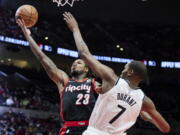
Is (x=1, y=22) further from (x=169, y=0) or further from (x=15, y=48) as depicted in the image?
(x=169, y=0)

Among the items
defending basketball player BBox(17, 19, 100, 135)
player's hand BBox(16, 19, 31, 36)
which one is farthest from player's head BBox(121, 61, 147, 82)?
player's hand BBox(16, 19, 31, 36)

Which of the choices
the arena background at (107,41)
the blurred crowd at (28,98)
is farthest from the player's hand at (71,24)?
the arena background at (107,41)

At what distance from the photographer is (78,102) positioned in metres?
4.78

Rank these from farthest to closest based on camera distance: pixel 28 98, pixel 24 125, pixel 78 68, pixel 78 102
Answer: pixel 28 98
pixel 24 125
pixel 78 68
pixel 78 102

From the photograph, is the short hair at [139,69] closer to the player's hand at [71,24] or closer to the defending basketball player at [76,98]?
the player's hand at [71,24]

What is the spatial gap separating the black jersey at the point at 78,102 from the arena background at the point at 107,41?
18.8 metres

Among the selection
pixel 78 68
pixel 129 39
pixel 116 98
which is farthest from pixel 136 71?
pixel 129 39

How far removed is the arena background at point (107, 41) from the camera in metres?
24.2

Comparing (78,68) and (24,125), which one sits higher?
(78,68)

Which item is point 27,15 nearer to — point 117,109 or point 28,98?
point 117,109

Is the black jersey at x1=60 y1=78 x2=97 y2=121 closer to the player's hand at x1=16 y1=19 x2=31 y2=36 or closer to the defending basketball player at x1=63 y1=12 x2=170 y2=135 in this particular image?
→ the player's hand at x1=16 y1=19 x2=31 y2=36

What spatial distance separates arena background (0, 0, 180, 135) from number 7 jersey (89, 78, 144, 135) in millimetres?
20058

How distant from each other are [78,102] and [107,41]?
2191cm

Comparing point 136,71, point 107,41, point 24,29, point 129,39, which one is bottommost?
point 107,41
